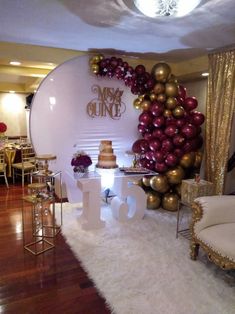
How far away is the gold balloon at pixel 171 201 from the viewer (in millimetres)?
3828

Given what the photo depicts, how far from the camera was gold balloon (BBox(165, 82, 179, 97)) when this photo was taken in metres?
3.70

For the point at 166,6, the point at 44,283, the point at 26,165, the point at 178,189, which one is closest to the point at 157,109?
the point at 178,189

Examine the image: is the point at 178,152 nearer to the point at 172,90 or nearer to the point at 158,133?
the point at 158,133

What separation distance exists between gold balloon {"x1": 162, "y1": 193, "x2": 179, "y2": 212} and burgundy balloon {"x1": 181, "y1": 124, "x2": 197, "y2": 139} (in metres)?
0.92

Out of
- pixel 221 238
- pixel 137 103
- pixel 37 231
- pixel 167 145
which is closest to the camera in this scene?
pixel 221 238

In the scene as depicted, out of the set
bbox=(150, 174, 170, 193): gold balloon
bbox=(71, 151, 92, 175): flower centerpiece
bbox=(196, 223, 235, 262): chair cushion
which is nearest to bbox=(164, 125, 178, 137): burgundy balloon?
bbox=(150, 174, 170, 193): gold balloon

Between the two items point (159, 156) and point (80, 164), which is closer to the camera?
point (80, 164)

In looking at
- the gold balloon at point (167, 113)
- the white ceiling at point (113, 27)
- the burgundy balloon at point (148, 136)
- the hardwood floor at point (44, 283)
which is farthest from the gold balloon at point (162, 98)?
the hardwood floor at point (44, 283)

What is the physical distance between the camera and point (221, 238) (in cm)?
218

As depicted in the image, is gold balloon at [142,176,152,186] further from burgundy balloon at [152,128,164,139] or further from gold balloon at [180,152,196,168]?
burgundy balloon at [152,128,164,139]

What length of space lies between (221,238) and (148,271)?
0.72 meters

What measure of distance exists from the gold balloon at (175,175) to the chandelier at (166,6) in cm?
209

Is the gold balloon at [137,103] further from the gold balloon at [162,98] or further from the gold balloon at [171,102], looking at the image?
the gold balloon at [171,102]

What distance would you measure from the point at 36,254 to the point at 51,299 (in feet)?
2.38
